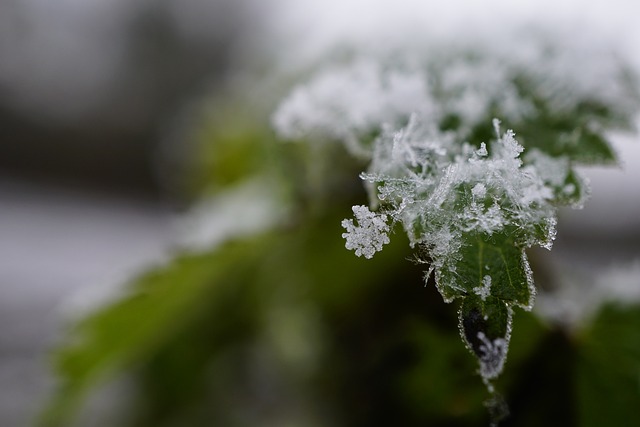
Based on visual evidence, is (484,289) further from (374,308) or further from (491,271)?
(374,308)

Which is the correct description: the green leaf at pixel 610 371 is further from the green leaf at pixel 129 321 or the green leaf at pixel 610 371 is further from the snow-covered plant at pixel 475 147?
the green leaf at pixel 129 321

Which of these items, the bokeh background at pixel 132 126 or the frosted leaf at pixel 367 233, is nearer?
the frosted leaf at pixel 367 233

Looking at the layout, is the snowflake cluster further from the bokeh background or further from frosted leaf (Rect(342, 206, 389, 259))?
the bokeh background

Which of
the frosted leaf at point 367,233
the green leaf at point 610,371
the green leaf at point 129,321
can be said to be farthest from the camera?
the green leaf at point 129,321

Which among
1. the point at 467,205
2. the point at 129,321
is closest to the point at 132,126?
the point at 129,321

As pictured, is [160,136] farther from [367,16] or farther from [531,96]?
[531,96]

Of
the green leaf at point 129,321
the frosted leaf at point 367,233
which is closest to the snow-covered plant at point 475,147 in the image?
the frosted leaf at point 367,233

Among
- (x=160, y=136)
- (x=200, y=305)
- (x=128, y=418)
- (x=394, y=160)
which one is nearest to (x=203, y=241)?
(x=200, y=305)

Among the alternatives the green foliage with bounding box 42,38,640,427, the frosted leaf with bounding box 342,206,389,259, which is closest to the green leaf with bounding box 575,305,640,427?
the green foliage with bounding box 42,38,640,427
